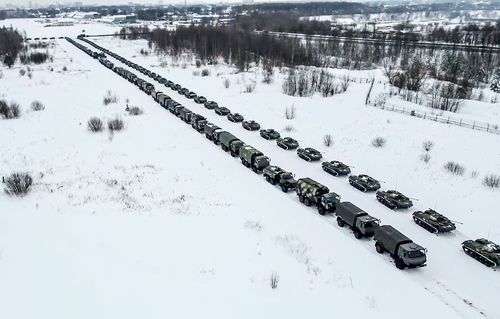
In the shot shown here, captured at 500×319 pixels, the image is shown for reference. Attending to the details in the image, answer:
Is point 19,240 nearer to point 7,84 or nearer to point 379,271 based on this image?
point 379,271

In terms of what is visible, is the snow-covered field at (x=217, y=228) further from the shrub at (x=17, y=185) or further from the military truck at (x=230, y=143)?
the military truck at (x=230, y=143)

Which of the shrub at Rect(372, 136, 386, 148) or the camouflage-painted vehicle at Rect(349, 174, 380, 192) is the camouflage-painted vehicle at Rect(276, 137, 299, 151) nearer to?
the shrub at Rect(372, 136, 386, 148)

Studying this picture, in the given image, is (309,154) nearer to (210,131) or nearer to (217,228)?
(210,131)

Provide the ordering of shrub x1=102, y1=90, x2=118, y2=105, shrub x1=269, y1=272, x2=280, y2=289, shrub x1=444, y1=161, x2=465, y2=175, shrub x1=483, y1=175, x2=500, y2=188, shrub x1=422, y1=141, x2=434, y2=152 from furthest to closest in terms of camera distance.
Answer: shrub x1=102, y1=90, x2=118, y2=105
shrub x1=422, y1=141, x2=434, y2=152
shrub x1=444, y1=161, x2=465, y2=175
shrub x1=483, y1=175, x2=500, y2=188
shrub x1=269, y1=272, x2=280, y2=289

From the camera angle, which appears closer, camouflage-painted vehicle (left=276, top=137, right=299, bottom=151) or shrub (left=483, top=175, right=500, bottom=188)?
shrub (left=483, top=175, right=500, bottom=188)

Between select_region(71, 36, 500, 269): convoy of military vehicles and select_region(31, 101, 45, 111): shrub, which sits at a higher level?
select_region(31, 101, 45, 111): shrub

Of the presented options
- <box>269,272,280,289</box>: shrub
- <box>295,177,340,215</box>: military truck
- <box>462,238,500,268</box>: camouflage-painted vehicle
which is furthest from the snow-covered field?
<box>295,177,340,215</box>: military truck
